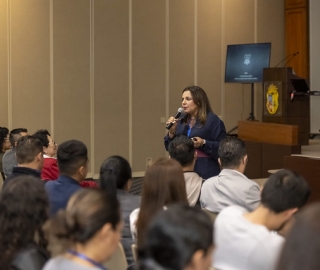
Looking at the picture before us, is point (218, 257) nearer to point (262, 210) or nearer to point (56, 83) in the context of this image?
point (262, 210)

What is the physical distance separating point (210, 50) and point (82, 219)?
8993mm

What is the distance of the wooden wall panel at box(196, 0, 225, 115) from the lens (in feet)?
34.6

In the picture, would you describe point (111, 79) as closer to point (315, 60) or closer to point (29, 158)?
point (315, 60)

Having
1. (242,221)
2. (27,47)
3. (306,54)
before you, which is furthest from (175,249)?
(306,54)

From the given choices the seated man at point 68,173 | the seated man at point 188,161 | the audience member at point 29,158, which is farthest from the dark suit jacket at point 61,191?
the seated man at point 188,161

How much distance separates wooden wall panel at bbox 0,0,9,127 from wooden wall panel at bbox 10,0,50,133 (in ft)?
0.30

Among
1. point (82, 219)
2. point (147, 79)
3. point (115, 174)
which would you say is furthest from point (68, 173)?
point (147, 79)

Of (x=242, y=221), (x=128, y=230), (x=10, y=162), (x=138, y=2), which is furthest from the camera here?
(x=138, y=2)

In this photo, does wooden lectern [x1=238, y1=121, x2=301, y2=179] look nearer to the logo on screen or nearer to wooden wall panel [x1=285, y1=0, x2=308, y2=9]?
the logo on screen

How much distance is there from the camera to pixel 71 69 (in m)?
9.24

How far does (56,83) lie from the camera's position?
9.13m

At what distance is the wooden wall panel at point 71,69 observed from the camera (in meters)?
9.13

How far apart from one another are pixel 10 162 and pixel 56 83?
12.5ft

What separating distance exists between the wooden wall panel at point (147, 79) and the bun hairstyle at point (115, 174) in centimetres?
648
